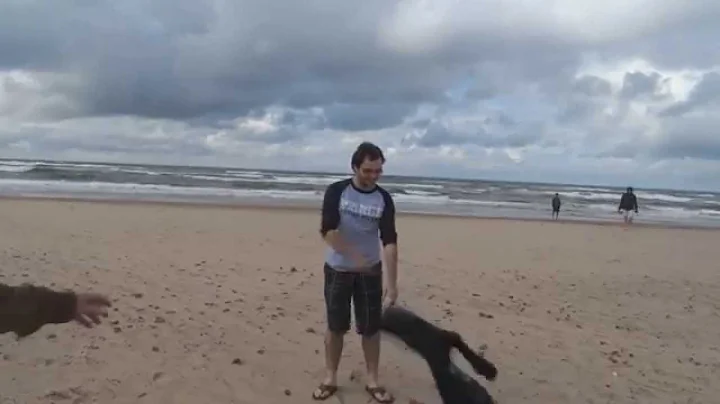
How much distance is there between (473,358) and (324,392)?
3.64 ft

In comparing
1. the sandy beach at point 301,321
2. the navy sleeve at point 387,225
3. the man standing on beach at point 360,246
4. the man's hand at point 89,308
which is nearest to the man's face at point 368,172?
the man standing on beach at point 360,246

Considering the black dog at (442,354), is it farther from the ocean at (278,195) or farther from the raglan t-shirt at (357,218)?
the ocean at (278,195)

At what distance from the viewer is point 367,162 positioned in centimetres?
463

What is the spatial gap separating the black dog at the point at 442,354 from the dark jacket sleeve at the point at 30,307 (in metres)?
2.77

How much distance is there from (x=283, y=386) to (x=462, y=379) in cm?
139

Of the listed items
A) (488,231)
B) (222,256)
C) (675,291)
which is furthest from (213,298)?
(488,231)

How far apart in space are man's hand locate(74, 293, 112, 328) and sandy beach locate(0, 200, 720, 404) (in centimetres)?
251

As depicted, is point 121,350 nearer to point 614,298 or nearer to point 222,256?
point 222,256

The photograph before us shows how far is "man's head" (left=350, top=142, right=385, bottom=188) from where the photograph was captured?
463cm

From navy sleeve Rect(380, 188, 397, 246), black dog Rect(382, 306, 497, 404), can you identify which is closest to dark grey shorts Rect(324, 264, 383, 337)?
black dog Rect(382, 306, 497, 404)

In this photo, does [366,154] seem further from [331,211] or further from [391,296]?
[391,296]

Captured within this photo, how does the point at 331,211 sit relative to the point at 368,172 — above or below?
below

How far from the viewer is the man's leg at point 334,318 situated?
4.86 metres

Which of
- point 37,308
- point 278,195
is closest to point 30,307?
point 37,308
